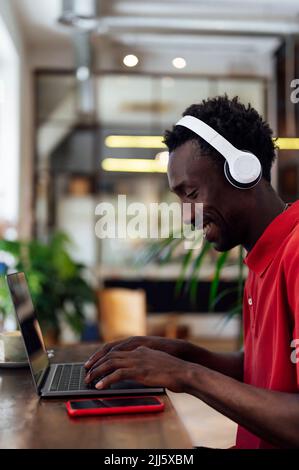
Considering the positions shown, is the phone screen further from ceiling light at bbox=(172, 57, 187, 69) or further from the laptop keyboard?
ceiling light at bbox=(172, 57, 187, 69)

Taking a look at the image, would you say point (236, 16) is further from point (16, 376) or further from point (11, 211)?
point (16, 376)

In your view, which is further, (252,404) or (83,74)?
(83,74)

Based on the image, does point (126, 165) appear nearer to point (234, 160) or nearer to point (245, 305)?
point (245, 305)

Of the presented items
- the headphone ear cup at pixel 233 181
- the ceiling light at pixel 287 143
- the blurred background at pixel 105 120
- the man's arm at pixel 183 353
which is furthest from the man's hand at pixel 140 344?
the blurred background at pixel 105 120

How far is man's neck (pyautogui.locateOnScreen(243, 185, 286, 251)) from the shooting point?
1054mm

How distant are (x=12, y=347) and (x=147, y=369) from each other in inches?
19.6

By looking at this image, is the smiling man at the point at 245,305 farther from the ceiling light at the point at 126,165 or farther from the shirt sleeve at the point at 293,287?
the ceiling light at the point at 126,165

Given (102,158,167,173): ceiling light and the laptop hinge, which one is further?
(102,158,167,173): ceiling light

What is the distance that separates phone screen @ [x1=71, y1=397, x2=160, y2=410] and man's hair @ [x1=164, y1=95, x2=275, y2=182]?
421 millimetres

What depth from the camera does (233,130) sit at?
106cm

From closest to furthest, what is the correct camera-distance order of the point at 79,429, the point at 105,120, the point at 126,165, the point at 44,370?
1. the point at 79,429
2. the point at 44,370
3. the point at 105,120
4. the point at 126,165

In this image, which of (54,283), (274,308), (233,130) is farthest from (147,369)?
(54,283)

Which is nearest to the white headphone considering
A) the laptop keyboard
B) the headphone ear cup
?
the headphone ear cup
